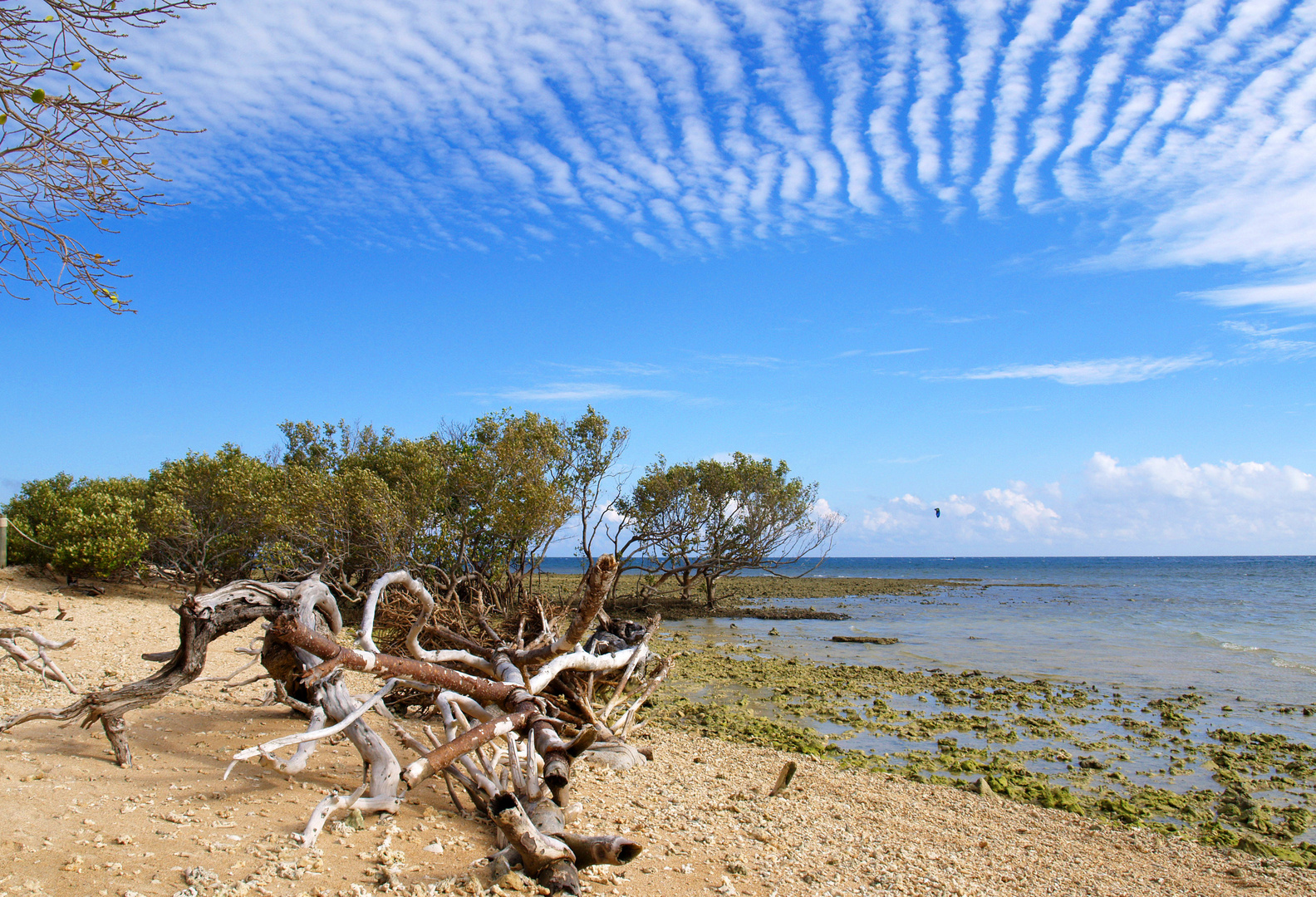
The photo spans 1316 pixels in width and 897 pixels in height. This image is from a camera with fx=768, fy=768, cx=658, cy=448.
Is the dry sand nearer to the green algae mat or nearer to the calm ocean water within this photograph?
the green algae mat

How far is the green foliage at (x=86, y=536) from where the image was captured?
18.6 metres

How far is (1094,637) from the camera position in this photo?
882 inches

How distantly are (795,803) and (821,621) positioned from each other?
2102 centimetres

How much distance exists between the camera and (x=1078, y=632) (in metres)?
23.9

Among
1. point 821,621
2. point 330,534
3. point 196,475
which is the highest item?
point 196,475

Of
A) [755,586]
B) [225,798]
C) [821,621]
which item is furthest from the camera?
[755,586]

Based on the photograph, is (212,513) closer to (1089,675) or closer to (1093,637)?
(1089,675)

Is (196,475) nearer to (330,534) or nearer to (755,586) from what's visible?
(330,534)

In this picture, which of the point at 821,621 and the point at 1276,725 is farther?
the point at 821,621

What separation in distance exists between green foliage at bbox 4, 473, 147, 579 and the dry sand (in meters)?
12.7

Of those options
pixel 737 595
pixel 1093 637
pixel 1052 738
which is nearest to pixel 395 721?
pixel 1052 738

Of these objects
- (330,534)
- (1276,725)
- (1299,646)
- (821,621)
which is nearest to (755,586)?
(821,621)

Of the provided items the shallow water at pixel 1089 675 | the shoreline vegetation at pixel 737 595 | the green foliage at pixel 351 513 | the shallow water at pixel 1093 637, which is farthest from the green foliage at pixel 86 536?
the shallow water at pixel 1093 637

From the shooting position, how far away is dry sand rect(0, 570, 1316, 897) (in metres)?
3.87
